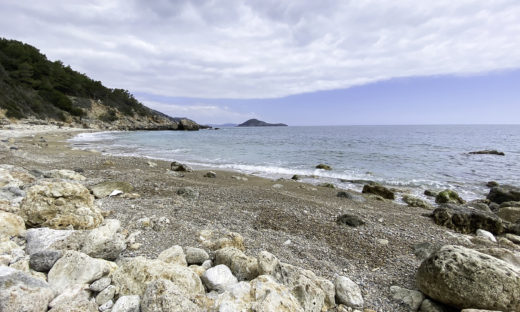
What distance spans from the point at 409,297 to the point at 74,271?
4.11 m

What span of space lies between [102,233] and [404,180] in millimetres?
15338

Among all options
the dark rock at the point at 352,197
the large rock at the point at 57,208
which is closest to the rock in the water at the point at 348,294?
the large rock at the point at 57,208

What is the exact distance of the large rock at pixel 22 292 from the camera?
225 centimetres

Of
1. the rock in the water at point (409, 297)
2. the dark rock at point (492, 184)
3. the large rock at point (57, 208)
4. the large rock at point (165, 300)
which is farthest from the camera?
the dark rock at point (492, 184)

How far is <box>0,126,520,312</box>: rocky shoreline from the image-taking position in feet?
8.50

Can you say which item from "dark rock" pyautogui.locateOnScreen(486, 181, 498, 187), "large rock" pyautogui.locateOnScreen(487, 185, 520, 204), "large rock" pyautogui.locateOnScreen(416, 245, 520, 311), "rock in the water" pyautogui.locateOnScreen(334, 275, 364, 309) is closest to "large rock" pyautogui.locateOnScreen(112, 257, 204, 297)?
"rock in the water" pyautogui.locateOnScreen(334, 275, 364, 309)

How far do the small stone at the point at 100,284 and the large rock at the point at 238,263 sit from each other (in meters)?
1.31

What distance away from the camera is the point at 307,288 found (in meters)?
2.91

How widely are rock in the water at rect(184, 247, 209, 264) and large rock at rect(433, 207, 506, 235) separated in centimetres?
693

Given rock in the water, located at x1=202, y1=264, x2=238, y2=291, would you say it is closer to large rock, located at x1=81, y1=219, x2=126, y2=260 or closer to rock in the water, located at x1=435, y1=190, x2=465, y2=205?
large rock, located at x1=81, y1=219, x2=126, y2=260

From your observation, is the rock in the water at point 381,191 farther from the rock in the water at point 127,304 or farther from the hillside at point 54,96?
the hillside at point 54,96

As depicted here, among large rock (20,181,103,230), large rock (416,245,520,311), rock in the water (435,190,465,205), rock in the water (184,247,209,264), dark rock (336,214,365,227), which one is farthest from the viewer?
rock in the water (435,190,465,205)

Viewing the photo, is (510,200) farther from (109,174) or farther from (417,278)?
(109,174)

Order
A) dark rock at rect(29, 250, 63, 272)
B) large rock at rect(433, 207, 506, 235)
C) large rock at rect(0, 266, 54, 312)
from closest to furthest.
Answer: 1. large rock at rect(0, 266, 54, 312)
2. dark rock at rect(29, 250, 63, 272)
3. large rock at rect(433, 207, 506, 235)
